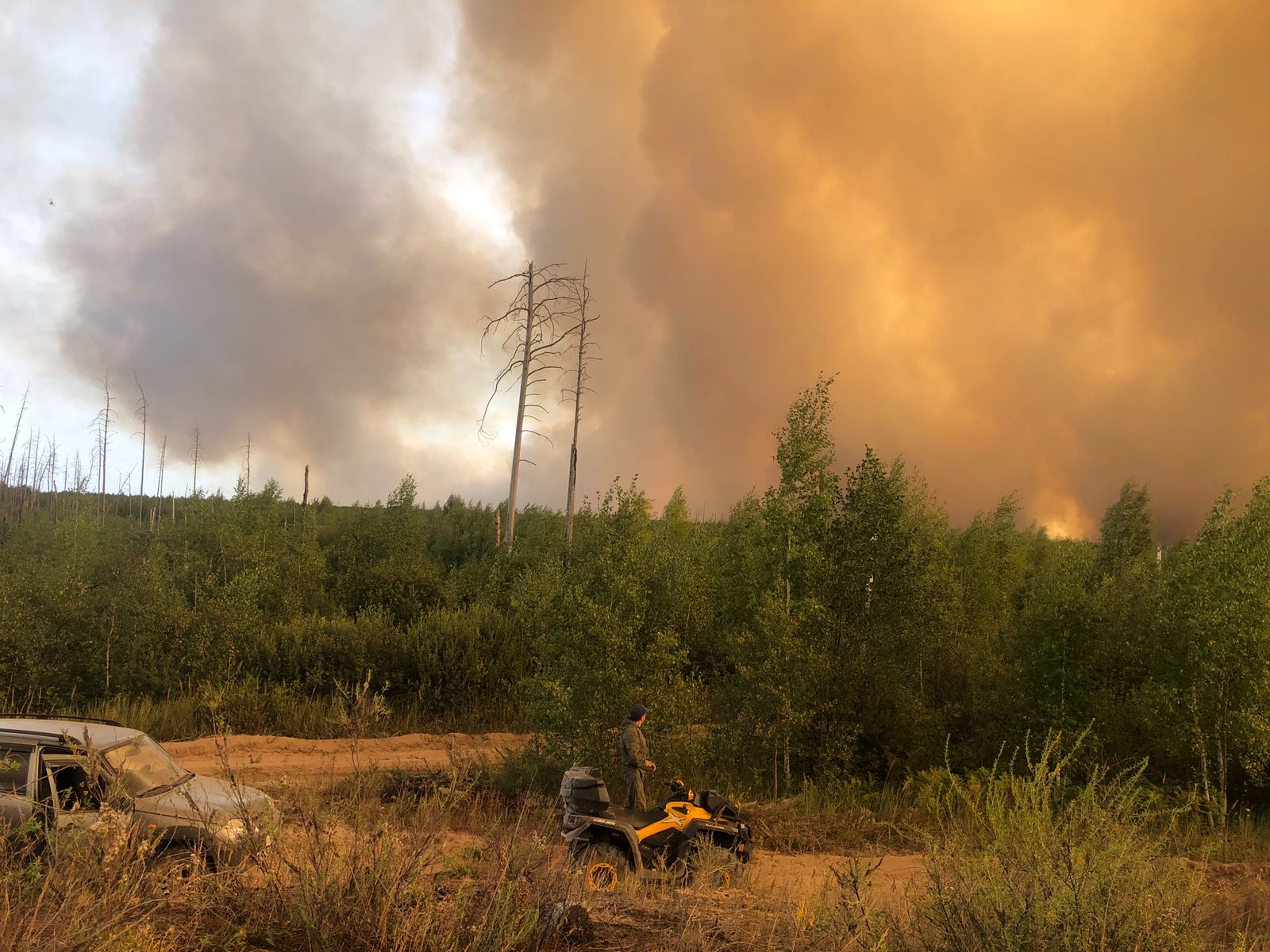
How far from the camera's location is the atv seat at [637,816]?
30.4 feet

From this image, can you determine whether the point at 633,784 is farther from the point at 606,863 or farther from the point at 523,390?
the point at 523,390

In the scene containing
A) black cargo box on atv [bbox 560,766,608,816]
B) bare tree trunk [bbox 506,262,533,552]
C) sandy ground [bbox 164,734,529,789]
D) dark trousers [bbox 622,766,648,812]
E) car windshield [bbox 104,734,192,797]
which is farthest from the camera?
bare tree trunk [bbox 506,262,533,552]

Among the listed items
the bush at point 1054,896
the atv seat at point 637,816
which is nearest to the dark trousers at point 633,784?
the atv seat at point 637,816

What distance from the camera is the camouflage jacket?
1149 centimetres

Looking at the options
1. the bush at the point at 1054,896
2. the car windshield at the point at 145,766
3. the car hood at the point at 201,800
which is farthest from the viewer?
the car windshield at the point at 145,766

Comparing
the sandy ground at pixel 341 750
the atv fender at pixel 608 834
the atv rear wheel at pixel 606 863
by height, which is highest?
the atv fender at pixel 608 834

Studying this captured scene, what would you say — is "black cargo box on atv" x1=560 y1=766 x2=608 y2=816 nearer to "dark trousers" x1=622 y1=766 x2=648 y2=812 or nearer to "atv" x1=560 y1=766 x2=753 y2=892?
"atv" x1=560 y1=766 x2=753 y2=892

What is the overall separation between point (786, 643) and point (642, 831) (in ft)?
33.3

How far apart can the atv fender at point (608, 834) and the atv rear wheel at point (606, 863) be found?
0.10 meters

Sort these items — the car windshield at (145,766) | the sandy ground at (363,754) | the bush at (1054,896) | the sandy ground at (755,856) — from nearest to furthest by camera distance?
the bush at (1054,896) < the sandy ground at (755,856) < the car windshield at (145,766) < the sandy ground at (363,754)

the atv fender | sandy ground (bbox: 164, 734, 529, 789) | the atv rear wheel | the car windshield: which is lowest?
sandy ground (bbox: 164, 734, 529, 789)

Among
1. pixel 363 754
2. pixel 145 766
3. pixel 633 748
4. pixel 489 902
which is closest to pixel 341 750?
pixel 363 754

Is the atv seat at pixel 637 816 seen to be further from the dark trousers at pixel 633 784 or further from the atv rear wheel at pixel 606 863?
the dark trousers at pixel 633 784

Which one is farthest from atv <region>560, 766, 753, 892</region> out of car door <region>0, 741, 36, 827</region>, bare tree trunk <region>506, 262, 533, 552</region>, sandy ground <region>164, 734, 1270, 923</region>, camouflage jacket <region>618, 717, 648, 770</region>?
bare tree trunk <region>506, 262, 533, 552</region>
